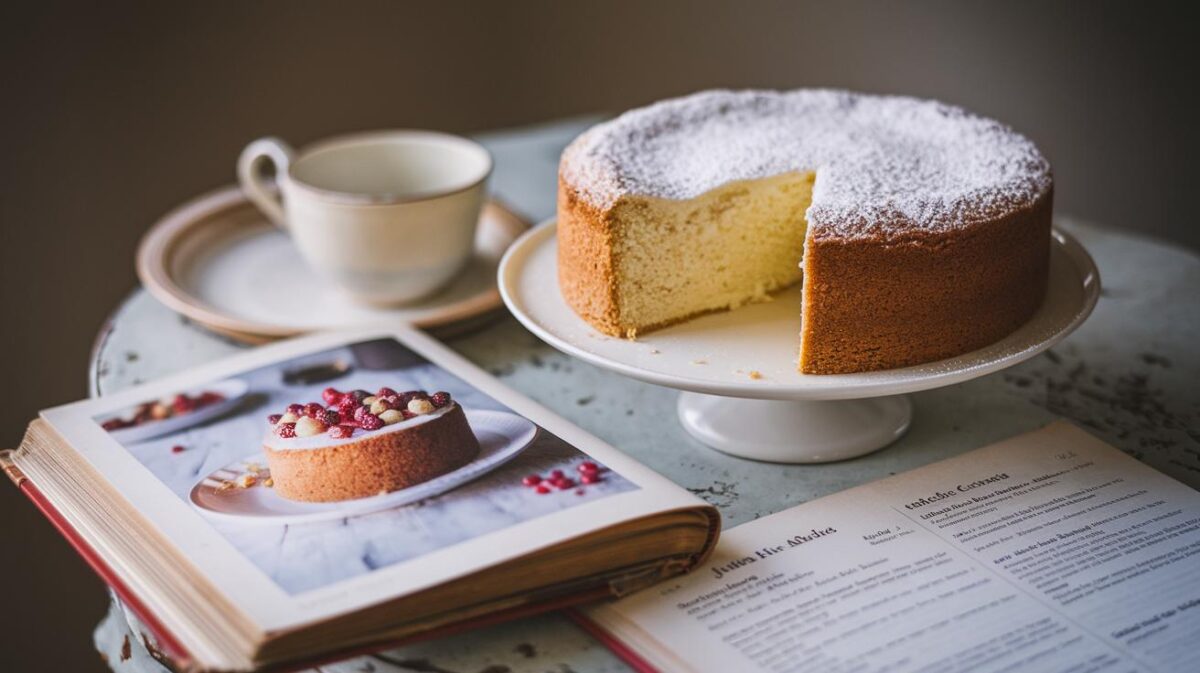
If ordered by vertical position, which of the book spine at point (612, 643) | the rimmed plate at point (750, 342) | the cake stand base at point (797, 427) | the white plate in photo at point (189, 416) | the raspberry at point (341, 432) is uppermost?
the rimmed plate at point (750, 342)

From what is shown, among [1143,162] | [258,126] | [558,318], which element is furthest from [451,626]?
[1143,162]

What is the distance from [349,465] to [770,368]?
1.47 ft

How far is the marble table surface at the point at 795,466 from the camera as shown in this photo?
3.09ft

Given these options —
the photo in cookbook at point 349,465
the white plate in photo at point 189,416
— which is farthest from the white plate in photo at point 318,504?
the white plate in photo at point 189,416

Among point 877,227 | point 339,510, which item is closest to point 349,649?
point 339,510

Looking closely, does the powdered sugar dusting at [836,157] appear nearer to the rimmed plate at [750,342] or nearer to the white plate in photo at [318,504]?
the rimmed plate at [750,342]

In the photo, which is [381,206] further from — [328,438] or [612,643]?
[612,643]

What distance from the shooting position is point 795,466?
118cm

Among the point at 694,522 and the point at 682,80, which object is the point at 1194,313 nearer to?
the point at 694,522

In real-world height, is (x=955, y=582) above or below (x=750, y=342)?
below

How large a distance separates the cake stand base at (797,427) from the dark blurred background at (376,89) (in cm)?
179

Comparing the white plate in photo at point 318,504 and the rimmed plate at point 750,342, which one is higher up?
the rimmed plate at point 750,342

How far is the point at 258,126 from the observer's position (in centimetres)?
279

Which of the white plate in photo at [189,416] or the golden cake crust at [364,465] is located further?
the white plate in photo at [189,416]
